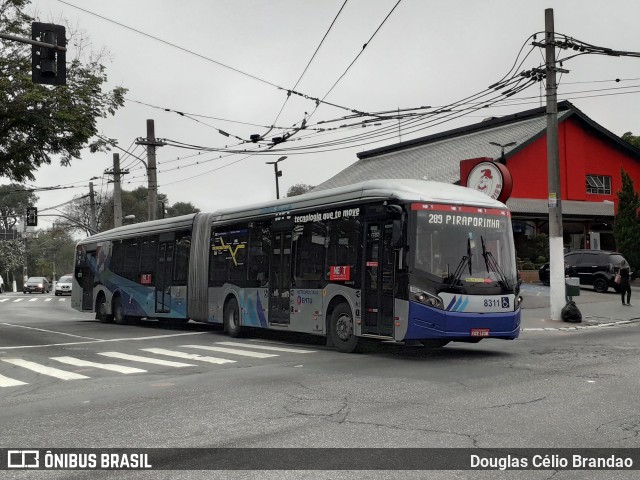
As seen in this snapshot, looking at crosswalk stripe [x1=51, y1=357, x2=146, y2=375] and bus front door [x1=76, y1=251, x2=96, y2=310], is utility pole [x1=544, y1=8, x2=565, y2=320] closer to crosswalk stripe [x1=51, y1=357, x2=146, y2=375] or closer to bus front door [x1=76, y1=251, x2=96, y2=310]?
crosswalk stripe [x1=51, y1=357, x2=146, y2=375]

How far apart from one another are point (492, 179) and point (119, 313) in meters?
14.3

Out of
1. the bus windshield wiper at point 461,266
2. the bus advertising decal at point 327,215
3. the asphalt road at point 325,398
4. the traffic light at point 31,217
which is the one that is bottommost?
the asphalt road at point 325,398

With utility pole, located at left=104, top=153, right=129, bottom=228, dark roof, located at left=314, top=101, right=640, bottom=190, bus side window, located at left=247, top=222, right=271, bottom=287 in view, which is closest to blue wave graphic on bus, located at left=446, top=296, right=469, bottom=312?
bus side window, located at left=247, top=222, right=271, bottom=287

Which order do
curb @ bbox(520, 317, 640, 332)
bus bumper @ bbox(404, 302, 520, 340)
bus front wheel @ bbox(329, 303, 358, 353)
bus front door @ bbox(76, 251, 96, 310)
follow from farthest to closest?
bus front door @ bbox(76, 251, 96, 310), curb @ bbox(520, 317, 640, 332), bus front wheel @ bbox(329, 303, 358, 353), bus bumper @ bbox(404, 302, 520, 340)

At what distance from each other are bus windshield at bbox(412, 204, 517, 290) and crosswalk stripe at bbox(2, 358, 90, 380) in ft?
20.5

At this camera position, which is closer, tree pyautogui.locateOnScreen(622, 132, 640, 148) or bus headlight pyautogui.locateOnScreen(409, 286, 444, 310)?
bus headlight pyautogui.locateOnScreen(409, 286, 444, 310)

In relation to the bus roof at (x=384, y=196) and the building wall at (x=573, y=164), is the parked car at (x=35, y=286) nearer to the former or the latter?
the building wall at (x=573, y=164)

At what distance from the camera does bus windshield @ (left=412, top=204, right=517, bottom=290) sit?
1270 cm

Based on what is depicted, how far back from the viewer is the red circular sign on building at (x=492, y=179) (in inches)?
950

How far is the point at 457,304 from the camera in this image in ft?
41.3

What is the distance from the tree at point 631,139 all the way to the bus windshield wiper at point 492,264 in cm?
4534

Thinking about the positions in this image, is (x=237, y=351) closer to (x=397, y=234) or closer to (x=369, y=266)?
(x=369, y=266)

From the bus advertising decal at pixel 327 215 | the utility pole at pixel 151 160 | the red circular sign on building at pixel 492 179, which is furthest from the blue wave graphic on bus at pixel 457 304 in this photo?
the utility pole at pixel 151 160

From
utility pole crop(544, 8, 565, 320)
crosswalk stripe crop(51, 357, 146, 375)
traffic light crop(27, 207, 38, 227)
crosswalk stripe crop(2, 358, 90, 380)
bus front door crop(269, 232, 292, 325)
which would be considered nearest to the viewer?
crosswalk stripe crop(2, 358, 90, 380)
